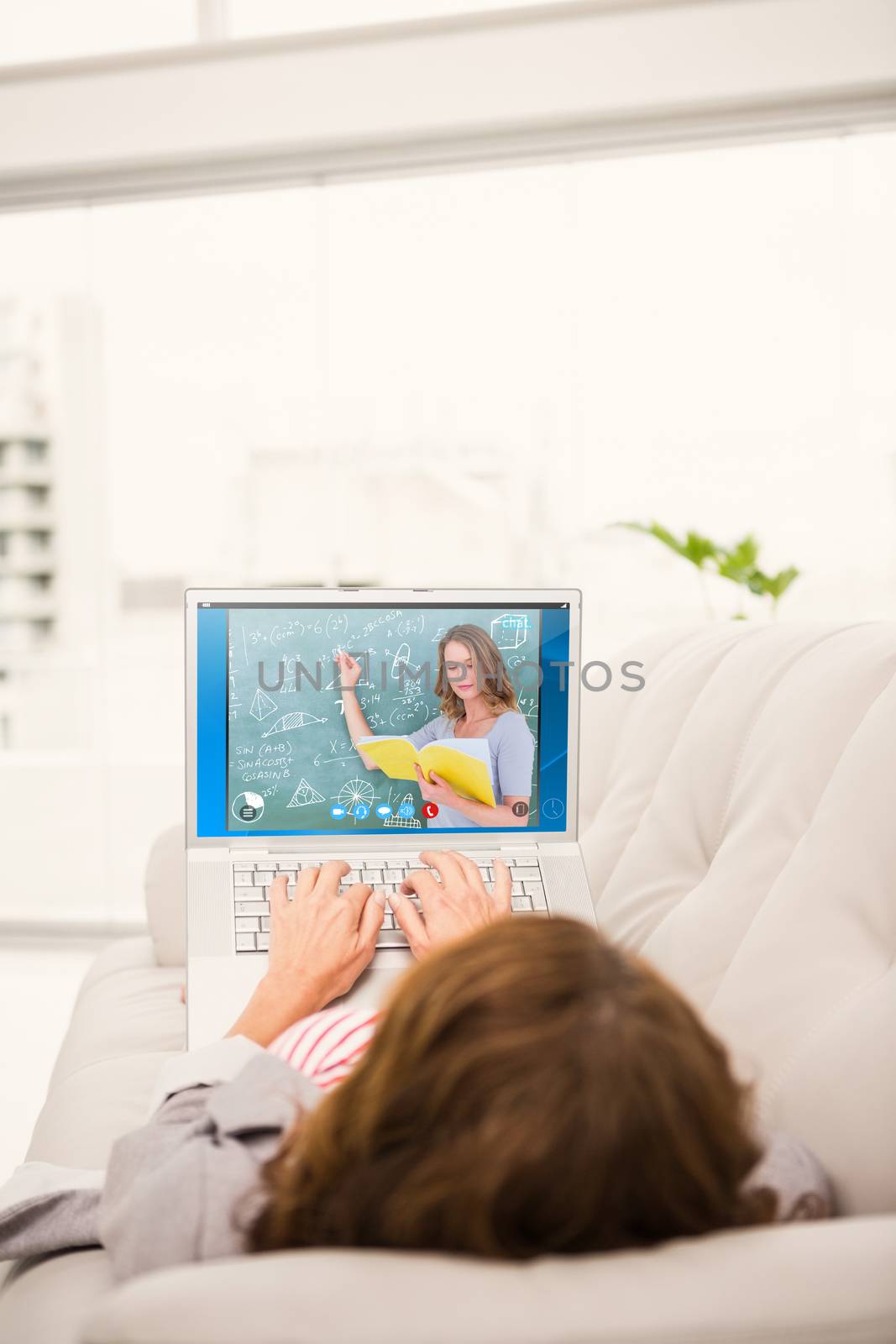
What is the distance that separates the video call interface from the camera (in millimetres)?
1288

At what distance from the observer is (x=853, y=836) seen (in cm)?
95

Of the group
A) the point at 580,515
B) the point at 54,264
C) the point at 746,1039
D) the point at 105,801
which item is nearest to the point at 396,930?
the point at 746,1039

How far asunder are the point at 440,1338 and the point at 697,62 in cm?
346

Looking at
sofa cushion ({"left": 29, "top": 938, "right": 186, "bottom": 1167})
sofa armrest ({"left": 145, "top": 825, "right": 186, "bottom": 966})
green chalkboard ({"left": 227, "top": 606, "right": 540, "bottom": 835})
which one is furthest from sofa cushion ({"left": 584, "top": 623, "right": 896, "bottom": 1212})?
sofa armrest ({"left": 145, "top": 825, "right": 186, "bottom": 966})

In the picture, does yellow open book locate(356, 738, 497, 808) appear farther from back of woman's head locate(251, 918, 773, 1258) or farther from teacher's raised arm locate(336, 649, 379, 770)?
back of woman's head locate(251, 918, 773, 1258)

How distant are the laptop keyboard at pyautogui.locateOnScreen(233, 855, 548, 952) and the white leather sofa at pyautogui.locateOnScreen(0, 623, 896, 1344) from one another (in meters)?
0.14

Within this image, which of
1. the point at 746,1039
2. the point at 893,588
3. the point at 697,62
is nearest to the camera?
the point at 746,1039

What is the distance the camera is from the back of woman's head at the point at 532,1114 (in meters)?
0.54

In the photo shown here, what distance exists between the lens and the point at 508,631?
131 cm

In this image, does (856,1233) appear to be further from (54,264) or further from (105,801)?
(54,264)

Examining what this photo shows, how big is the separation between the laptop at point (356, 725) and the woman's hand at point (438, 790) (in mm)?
10

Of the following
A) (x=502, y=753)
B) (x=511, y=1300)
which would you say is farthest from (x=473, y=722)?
(x=511, y=1300)

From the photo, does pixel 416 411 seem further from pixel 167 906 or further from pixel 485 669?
pixel 485 669

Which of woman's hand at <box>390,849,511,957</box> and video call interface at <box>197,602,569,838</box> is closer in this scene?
woman's hand at <box>390,849,511,957</box>
